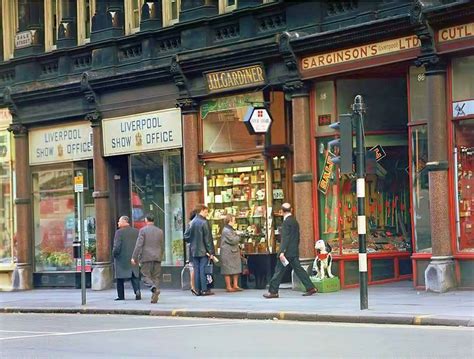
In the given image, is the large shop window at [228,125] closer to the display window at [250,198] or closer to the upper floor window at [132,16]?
the display window at [250,198]

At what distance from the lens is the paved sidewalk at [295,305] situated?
55.9ft

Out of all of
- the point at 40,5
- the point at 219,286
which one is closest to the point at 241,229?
the point at 219,286

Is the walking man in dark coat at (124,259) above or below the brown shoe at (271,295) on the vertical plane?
above

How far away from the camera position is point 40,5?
103 ft

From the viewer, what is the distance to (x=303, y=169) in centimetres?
2388

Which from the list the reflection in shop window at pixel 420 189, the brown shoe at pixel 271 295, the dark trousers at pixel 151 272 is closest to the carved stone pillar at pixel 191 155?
the dark trousers at pixel 151 272

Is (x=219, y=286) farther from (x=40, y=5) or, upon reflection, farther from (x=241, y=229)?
(x=40, y=5)

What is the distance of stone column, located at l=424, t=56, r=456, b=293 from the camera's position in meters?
21.0

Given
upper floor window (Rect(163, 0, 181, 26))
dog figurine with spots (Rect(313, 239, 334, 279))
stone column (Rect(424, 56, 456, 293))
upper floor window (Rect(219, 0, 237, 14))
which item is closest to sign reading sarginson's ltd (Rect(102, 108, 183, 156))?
upper floor window (Rect(163, 0, 181, 26))

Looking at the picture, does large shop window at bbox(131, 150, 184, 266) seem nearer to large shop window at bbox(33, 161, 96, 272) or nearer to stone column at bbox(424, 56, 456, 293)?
large shop window at bbox(33, 161, 96, 272)

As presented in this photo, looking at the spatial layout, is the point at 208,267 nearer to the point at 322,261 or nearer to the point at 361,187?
the point at 322,261

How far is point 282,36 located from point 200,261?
523 cm

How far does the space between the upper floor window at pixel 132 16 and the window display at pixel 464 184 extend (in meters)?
10.4

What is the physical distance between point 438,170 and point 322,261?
3420 mm
